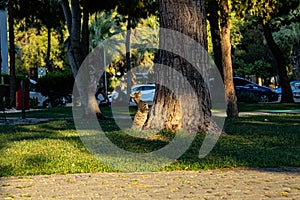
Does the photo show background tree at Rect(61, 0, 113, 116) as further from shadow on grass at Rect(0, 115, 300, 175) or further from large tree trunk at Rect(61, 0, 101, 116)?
shadow on grass at Rect(0, 115, 300, 175)

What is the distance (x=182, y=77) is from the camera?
12164mm

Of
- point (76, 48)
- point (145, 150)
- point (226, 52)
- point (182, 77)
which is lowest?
point (145, 150)

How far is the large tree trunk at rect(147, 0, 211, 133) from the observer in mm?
12188

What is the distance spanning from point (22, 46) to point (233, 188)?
202ft

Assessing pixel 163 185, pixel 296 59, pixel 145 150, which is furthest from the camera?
pixel 296 59

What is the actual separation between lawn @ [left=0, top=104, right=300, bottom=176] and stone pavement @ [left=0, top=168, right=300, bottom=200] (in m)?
0.51

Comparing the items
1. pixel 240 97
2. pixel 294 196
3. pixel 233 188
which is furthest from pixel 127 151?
pixel 240 97

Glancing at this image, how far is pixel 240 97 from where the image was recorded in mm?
40750

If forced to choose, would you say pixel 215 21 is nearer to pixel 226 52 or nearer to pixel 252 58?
pixel 226 52

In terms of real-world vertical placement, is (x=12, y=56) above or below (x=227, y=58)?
above

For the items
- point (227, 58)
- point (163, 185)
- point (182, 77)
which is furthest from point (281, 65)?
point (163, 185)

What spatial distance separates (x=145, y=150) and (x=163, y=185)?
308cm

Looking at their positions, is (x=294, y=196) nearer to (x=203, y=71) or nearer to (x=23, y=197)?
(x=23, y=197)

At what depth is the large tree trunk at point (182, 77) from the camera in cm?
1219
